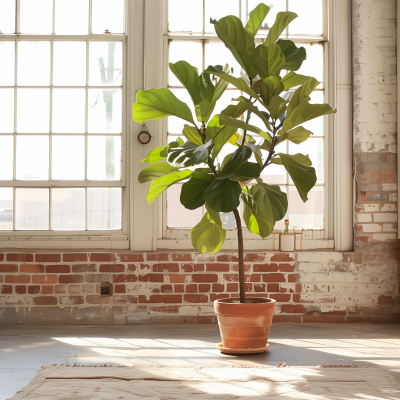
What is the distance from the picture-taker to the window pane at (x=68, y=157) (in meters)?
3.93

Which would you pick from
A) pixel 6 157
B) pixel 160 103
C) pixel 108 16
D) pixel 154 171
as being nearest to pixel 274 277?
pixel 154 171

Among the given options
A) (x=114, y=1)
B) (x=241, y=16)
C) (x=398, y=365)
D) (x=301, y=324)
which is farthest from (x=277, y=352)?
(x=114, y=1)

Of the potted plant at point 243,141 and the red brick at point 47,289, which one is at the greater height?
the potted plant at point 243,141

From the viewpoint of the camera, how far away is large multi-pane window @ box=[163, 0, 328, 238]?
13.0 feet

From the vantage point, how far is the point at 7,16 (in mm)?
3965

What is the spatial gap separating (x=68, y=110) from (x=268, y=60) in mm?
1935

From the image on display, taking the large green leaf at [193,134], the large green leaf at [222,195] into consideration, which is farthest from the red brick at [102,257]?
the large green leaf at [222,195]

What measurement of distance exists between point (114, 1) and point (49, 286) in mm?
2356

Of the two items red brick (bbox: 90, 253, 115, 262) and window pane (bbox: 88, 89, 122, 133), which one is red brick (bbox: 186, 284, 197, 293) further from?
window pane (bbox: 88, 89, 122, 133)

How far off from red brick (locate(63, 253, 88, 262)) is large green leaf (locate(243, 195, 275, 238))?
1456 mm

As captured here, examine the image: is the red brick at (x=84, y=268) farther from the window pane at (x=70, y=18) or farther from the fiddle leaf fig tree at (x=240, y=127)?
the window pane at (x=70, y=18)

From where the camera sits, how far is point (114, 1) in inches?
156

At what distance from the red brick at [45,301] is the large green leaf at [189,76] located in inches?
77.2

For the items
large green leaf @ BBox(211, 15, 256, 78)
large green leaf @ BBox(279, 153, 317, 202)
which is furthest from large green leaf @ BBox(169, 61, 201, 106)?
large green leaf @ BBox(279, 153, 317, 202)
